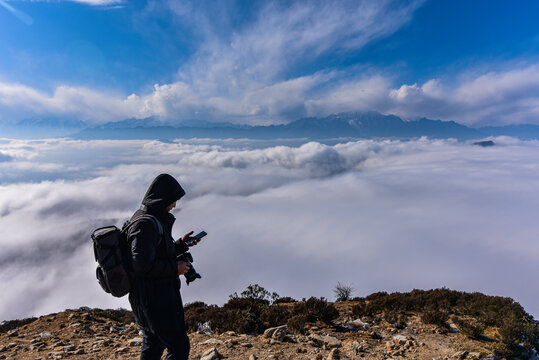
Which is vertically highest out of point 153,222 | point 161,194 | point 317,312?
point 161,194

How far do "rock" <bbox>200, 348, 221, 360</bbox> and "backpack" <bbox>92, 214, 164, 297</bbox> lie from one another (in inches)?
111

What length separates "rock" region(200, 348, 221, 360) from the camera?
4402 mm

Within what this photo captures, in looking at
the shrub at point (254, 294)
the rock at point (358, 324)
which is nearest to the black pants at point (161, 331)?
the rock at point (358, 324)

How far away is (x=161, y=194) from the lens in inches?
105

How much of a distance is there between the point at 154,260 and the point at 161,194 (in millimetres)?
678

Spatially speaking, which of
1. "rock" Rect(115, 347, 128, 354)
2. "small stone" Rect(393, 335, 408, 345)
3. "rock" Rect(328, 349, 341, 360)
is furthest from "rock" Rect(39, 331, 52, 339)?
"small stone" Rect(393, 335, 408, 345)

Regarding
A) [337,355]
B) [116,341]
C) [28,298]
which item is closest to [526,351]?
[337,355]

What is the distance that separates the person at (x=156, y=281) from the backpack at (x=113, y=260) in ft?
0.29

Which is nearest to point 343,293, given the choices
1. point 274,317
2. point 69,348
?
point 274,317

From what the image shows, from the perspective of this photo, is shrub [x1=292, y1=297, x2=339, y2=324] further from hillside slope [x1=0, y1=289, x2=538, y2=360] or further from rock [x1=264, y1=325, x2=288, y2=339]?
rock [x1=264, y1=325, x2=288, y2=339]

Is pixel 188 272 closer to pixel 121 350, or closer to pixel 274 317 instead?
pixel 121 350

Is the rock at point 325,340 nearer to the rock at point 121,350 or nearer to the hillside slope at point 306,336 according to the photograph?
the hillside slope at point 306,336

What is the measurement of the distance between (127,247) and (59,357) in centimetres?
445

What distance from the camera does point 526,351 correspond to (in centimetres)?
459
